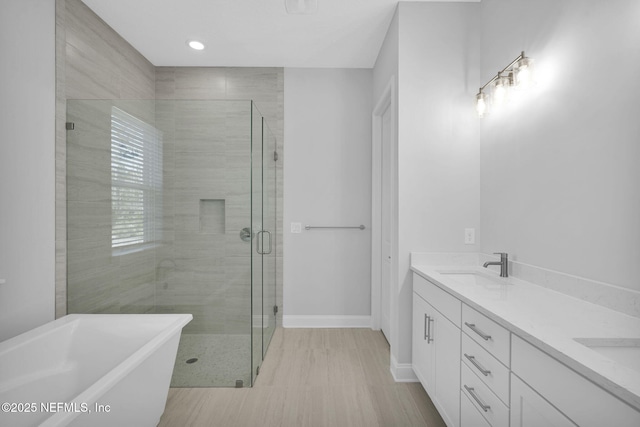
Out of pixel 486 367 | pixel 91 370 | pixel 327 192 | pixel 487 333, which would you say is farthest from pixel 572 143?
pixel 91 370

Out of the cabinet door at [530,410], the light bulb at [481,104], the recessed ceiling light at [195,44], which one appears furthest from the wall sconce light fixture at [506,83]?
the recessed ceiling light at [195,44]

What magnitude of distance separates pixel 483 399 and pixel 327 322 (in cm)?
210

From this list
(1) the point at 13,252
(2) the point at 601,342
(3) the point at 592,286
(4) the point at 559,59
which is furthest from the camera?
(1) the point at 13,252

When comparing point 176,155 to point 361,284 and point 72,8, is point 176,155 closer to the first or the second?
point 72,8

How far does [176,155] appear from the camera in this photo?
2.06 meters

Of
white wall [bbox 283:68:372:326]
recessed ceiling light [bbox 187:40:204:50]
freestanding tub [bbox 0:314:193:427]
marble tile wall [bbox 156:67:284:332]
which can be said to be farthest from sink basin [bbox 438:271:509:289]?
recessed ceiling light [bbox 187:40:204:50]

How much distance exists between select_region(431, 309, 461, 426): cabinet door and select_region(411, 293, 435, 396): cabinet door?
2.4 inches

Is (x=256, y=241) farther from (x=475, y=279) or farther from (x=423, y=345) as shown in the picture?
(x=475, y=279)

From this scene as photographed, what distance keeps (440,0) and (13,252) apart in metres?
3.15

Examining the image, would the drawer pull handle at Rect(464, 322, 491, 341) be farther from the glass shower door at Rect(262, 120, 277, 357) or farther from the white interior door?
the glass shower door at Rect(262, 120, 277, 357)

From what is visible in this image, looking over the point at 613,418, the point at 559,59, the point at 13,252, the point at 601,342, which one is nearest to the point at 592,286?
the point at 601,342

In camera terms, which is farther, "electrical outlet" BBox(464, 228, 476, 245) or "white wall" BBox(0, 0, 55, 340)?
"electrical outlet" BBox(464, 228, 476, 245)

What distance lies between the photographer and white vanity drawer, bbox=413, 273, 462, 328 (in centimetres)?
149

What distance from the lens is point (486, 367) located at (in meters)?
1.21
